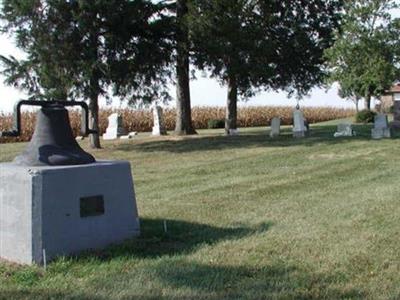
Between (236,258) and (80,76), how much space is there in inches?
547

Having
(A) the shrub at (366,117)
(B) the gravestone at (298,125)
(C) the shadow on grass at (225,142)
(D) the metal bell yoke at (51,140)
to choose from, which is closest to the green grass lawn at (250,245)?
(D) the metal bell yoke at (51,140)

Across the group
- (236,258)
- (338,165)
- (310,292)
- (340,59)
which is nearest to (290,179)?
(338,165)

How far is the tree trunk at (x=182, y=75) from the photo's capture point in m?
20.8

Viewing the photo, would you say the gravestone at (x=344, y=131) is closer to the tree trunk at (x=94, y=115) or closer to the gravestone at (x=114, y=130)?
the tree trunk at (x=94, y=115)

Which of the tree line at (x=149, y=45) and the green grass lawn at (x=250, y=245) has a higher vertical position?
the tree line at (x=149, y=45)

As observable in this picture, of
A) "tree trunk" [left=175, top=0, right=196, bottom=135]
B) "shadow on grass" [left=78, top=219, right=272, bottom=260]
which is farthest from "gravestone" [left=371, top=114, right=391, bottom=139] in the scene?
"shadow on grass" [left=78, top=219, right=272, bottom=260]

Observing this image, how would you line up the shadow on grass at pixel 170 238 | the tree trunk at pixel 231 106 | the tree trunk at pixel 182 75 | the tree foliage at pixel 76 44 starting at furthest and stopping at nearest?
the tree trunk at pixel 231 106, the tree trunk at pixel 182 75, the tree foliage at pixel 76 44, the shadow on grass at pixel 170 238

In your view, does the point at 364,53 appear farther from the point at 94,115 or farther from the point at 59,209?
the point at 59,209

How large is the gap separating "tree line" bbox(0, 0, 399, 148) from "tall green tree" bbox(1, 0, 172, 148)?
30 millimetres

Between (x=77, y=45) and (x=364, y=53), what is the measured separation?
35.1 ft

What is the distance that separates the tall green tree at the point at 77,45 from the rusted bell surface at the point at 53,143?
39.3 feet

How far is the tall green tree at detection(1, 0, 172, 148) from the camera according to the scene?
1833 cm

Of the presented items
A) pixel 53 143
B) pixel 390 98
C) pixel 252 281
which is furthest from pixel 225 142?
pixel 390 98

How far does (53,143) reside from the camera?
6438 millimetres
